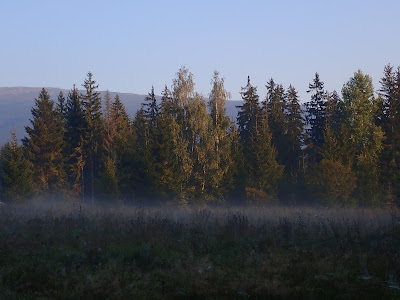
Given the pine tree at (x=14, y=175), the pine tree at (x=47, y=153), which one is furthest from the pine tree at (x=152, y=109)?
the pine tree at (x=14, y=175)

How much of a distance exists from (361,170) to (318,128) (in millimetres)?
14029

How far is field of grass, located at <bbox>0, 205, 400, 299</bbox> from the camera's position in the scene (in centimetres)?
772

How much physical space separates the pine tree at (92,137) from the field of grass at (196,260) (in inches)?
1735

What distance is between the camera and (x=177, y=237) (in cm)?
1245

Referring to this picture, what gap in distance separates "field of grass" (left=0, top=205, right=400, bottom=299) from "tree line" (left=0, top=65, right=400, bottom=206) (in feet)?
90.3

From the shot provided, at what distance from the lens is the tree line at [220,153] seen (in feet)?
135

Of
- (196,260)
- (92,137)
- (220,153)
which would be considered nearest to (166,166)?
(220,153)

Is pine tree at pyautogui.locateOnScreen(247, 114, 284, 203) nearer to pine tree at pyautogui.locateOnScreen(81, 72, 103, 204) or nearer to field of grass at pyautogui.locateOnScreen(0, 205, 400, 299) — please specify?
pine tree at pyautogui.locateOnScreen(81, 72, 103, 204)

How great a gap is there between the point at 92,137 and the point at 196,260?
50025 mm

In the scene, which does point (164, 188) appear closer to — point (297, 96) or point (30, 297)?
point (297, 96)

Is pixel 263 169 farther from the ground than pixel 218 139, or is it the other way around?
pixel 218 139

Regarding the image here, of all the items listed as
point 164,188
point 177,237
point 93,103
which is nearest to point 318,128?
point 164,188

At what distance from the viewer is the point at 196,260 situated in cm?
934

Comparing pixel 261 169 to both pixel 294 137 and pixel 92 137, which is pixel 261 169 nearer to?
pixel 294 137
